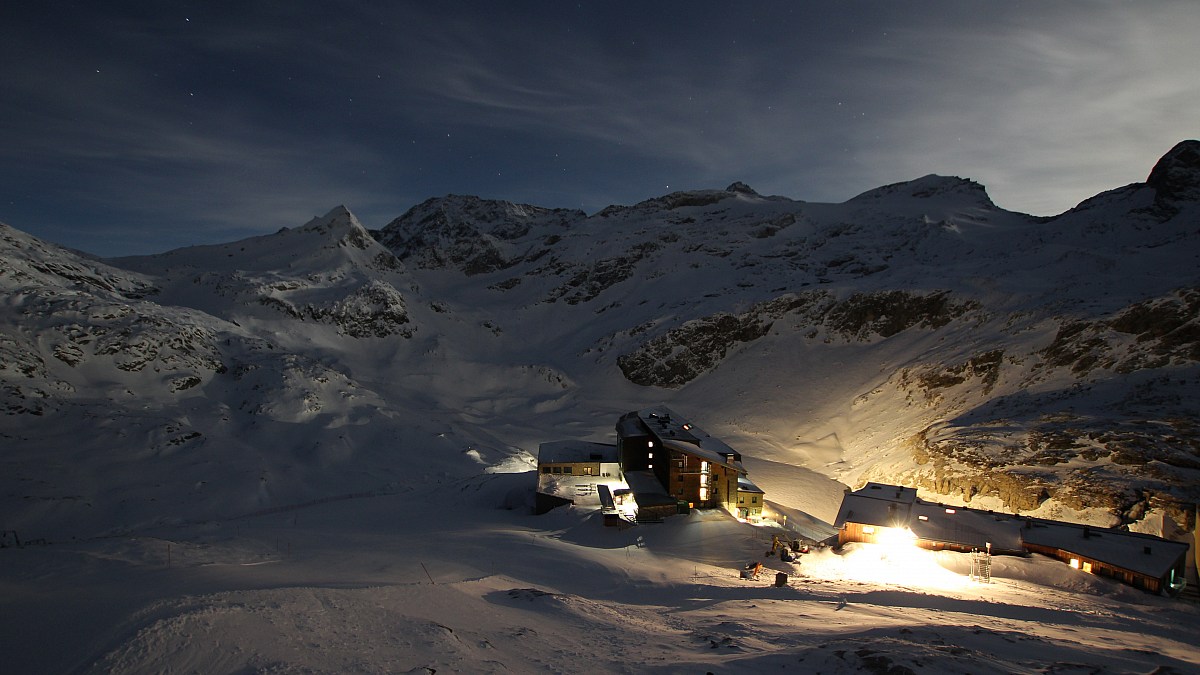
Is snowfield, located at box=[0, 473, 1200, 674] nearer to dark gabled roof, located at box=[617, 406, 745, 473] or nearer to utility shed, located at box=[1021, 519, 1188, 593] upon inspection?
utility shed, located at box=[1021, 519, 1188, 593]

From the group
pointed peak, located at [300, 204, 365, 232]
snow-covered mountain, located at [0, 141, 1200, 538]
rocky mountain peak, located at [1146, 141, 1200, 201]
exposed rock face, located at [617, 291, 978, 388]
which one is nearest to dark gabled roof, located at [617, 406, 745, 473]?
snow-covered mountain, located at [0, 141, 1200, 538]

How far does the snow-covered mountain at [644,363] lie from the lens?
3069 centimetres

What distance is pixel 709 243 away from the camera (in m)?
107

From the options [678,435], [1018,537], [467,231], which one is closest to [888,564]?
[1018,537]

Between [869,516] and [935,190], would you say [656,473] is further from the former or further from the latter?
[935,190]

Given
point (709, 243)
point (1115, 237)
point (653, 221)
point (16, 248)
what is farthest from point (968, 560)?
point (653, 221)

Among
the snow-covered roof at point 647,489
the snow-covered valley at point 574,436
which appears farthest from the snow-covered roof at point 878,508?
the snow-covered roof at point 647,489

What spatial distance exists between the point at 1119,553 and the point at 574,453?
27.4 m

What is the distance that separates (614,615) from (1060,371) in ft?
132

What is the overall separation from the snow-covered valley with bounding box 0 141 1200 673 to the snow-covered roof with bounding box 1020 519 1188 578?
1125 mm

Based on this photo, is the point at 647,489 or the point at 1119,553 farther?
the point at 647,489

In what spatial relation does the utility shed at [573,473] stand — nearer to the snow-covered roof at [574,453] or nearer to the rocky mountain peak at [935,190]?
the snow-covered roof at [574,453]

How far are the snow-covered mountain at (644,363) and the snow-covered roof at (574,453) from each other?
7298mm

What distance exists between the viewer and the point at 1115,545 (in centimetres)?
2206
